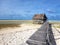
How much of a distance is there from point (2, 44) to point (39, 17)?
13955 millimetres

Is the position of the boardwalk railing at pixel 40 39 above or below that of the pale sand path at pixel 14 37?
above

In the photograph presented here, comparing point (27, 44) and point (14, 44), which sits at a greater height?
point (27, 44)

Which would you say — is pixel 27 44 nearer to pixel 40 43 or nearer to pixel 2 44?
pixel 40 43

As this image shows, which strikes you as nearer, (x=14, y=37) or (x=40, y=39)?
(x=40, y=39)

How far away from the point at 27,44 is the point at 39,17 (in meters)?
18.2

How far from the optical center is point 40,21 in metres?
18.6

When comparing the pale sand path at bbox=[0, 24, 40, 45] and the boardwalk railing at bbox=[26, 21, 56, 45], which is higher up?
the boardwalk railing at bbox=[26, 21, 56, 45]

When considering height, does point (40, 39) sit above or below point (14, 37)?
above

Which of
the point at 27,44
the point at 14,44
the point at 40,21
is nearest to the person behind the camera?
the point at 27,44

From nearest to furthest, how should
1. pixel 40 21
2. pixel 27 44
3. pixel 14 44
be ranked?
1. pixel 27 44
2. pixel 14 44
3. pixel 40 21

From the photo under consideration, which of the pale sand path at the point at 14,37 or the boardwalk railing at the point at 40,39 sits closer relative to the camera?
the boardwalk railing at the point at 40,39

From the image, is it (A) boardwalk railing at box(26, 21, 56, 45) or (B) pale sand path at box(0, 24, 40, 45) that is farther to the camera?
(B) pale sand path at box(0, 24, 40, 45)

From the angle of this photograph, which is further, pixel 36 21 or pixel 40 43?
pixel 36 21

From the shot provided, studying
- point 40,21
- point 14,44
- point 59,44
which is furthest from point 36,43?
point 40,21
